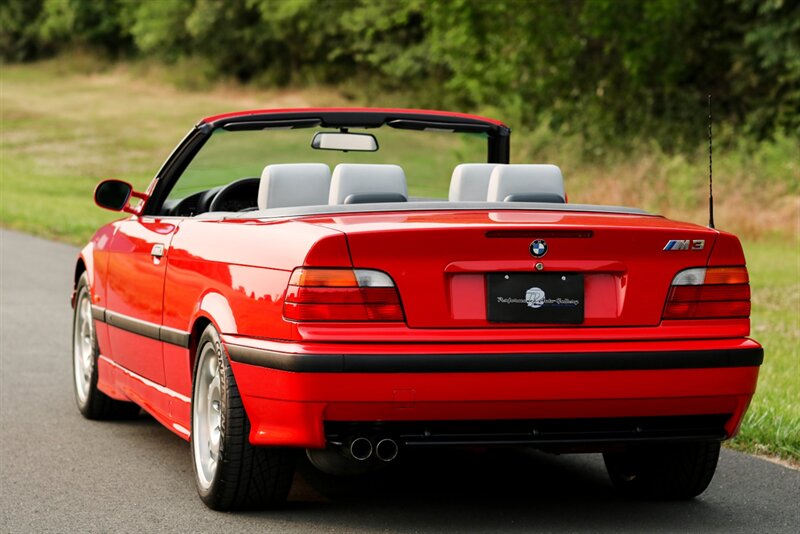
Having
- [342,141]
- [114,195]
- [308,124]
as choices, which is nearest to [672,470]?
[342,141]

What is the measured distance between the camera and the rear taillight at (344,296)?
5.00 meters

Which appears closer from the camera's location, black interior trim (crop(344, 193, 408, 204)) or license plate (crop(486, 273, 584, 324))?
license plate (crop(486, 273, 584, 324))

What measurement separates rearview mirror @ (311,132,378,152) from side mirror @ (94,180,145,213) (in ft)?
3.52

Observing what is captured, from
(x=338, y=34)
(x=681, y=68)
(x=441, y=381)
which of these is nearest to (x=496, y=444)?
(x=441, y=381)

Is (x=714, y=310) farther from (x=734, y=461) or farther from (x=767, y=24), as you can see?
(x=767, y=24)

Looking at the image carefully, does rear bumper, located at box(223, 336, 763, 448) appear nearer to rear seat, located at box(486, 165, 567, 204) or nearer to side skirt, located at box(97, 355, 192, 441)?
side skirt, located at box(97, 355, 192, 441)

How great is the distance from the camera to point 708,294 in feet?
17.6

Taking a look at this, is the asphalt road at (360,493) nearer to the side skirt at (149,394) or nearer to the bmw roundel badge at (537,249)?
the side skirt at (149,394)

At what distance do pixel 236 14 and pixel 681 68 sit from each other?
36755 millimetres

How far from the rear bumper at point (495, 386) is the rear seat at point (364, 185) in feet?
3.32

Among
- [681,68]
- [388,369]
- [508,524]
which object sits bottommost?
[681,68]

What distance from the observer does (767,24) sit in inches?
1166

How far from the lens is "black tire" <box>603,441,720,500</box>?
5.90 meters

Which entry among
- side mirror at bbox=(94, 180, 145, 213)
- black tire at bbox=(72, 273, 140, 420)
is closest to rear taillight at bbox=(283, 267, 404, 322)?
side mirror at bbox=(94, 180, 145, 213)
